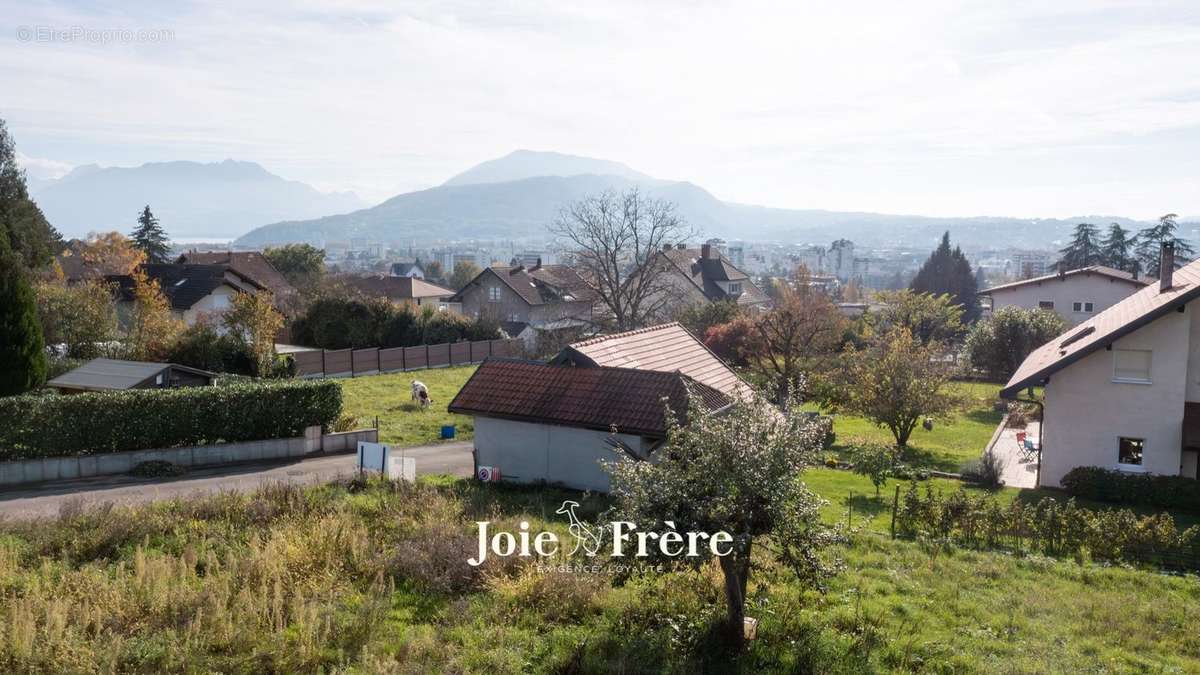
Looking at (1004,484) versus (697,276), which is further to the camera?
(697,276)

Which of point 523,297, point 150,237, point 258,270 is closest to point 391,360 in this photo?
point 523,297

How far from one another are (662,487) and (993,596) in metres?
6.38

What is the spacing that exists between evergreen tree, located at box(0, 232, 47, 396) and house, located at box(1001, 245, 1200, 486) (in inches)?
1156

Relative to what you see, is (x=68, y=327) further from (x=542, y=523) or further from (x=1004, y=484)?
(x=1004, y=484)

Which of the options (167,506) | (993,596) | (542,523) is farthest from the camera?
(167,506)

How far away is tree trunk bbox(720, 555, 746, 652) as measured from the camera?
11.0m

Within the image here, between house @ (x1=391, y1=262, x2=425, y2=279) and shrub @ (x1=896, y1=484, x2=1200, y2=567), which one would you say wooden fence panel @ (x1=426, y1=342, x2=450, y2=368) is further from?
house @ (x1=391, y1=262, x2=425, y2=279)

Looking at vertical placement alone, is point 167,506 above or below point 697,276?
below

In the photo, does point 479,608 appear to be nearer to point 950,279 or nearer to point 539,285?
point 539,285

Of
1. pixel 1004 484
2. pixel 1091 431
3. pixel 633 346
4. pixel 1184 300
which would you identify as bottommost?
pixel 1004 484

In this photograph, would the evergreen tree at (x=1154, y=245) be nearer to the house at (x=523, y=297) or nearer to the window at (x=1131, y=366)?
the house at (x=523, y=297)

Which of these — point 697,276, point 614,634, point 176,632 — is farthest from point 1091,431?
point 697,276

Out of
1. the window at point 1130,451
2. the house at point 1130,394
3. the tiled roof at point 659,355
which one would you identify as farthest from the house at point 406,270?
the window at point 1130,451

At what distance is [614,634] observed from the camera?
→ 11.5 metres
